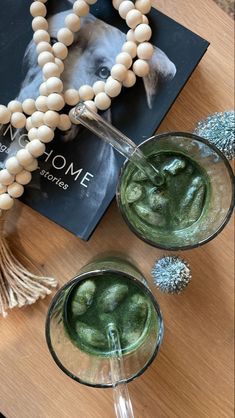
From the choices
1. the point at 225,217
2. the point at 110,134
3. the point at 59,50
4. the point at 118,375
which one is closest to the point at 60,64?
the point at 59,50

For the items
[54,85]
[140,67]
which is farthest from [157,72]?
[54,85]

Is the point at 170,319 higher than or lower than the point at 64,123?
lower

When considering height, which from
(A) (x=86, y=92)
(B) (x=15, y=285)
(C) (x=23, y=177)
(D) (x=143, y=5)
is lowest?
(B) (x=15, y=285)

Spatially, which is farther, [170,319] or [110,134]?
[170,319]

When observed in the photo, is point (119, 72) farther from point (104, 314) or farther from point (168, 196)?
point (104, 314)

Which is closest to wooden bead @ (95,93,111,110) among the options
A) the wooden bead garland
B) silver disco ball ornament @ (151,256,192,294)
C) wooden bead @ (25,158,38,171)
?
the wooden bead garland
